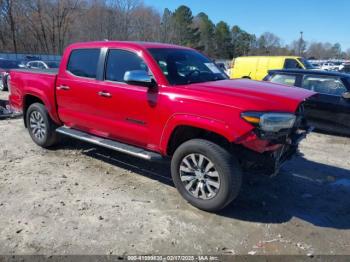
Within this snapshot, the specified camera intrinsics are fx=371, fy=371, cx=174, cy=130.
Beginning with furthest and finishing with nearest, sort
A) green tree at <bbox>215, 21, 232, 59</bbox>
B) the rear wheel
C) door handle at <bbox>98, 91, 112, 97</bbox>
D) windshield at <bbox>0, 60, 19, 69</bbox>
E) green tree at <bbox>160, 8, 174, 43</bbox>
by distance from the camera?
green tree at <bbox>215, 21, 232, 59</bbox> → green tree at <bbox>160, 8, 174, 43</bbox> → windshield at <bbox>0, 60, 19, 69</bbox> → the rear wheel → door handle at <bbox>98, 91, 112, 97</bbox>

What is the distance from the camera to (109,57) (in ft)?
17.6

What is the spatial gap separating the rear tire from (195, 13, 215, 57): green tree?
3335 inches

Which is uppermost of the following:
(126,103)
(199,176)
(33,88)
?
(126,103)

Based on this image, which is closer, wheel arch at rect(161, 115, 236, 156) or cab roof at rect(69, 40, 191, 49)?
wheel arch at rect(161, 115, 236, 156)

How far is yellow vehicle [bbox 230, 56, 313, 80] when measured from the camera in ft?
57.1

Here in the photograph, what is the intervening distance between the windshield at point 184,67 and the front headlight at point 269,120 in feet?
3.78

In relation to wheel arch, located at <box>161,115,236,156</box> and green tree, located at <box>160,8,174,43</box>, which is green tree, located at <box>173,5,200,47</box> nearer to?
green tree, located at <box>160,8,174,43</box>

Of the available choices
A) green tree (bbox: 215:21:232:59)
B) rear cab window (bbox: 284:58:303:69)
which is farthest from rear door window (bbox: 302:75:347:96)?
green tree (bbox: 215:21:232:59)

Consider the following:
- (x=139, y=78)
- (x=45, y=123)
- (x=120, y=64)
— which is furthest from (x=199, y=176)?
(x=45, y=123)

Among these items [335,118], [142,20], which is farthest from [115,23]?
[335,118]

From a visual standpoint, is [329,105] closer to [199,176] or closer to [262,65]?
[199,176]

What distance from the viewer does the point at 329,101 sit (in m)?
8.49

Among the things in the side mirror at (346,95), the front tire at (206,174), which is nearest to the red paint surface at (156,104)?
the front tire at (206,174)

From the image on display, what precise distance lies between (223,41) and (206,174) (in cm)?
9495
